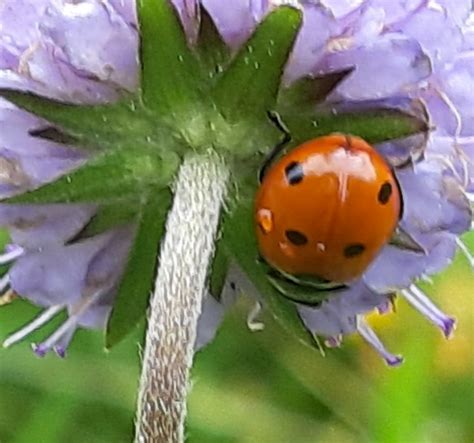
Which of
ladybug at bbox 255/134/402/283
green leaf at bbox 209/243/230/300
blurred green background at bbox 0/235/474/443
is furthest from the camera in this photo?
blurred green background at bbox 0/235/474/443

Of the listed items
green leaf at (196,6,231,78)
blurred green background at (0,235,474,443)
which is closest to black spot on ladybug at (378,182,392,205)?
green leaf at (196,6,231,78)

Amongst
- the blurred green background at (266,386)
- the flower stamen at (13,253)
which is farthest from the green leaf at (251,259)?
the blurred green background at (266,386)

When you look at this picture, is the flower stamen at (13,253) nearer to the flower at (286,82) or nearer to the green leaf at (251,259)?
the flower at (286,82)

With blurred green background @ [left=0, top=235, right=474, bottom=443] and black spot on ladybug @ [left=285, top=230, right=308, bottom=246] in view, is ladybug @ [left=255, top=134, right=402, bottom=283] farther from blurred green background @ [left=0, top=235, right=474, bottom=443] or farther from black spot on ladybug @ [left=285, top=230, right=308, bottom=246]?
blurred green background @ [left=0, top=235, right=474, bottom=443]

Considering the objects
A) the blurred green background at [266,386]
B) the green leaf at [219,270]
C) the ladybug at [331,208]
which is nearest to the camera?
the ladybug at [331,208]

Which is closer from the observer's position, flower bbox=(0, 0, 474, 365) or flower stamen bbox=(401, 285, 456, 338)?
flower bbox=(0, 0, 474, 365)

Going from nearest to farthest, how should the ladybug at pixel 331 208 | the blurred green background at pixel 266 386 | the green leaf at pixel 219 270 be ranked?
the ladybug at pixel 331 208
the green leaf at pixel 219 270
the blurred green background at pixel 266 386

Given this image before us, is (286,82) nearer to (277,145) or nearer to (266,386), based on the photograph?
(277,145)

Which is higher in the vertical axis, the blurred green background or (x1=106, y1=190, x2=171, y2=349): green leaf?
(x1=106, y1=190, x2=171, y2=349): green leaf

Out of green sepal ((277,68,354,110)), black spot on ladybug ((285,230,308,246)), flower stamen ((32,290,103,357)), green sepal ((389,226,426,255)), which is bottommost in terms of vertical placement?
flower stamen ((32,290,103,357))
